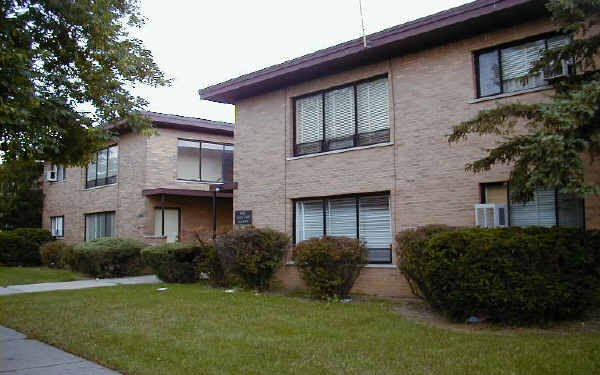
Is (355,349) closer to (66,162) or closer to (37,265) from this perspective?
(66,162)

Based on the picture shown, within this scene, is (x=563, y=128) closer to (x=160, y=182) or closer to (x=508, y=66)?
(x=508, y=66)

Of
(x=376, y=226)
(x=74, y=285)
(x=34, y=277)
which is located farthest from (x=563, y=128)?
(x=34, y=277)

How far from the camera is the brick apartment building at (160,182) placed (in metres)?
20.5

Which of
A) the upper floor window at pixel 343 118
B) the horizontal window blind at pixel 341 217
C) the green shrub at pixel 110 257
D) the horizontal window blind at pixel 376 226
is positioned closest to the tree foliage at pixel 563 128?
the horizontal window blind at pixel 376 226

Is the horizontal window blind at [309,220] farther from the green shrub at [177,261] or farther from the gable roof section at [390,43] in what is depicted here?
the gable roof section at [390,43]

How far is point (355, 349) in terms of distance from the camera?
22.5 ft

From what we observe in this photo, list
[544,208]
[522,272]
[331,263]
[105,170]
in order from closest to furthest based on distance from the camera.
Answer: [522,272] < [544,208] < [331,263] < [105,170]

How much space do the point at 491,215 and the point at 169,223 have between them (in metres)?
13.9

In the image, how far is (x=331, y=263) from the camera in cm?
1132

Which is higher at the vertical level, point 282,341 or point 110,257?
point 110,257

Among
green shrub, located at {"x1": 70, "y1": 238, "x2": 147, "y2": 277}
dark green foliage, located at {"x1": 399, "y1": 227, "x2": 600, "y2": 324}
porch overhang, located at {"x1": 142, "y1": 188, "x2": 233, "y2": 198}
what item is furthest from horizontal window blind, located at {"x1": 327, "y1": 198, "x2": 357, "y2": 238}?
green shrub, located at {"x1": 70, "y1": 238, "x2": 147, "y2": 277}

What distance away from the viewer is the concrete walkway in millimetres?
6105

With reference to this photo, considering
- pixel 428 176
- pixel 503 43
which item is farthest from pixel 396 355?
pixel 503 43

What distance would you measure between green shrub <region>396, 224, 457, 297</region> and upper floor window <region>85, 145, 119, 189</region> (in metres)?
15.7
